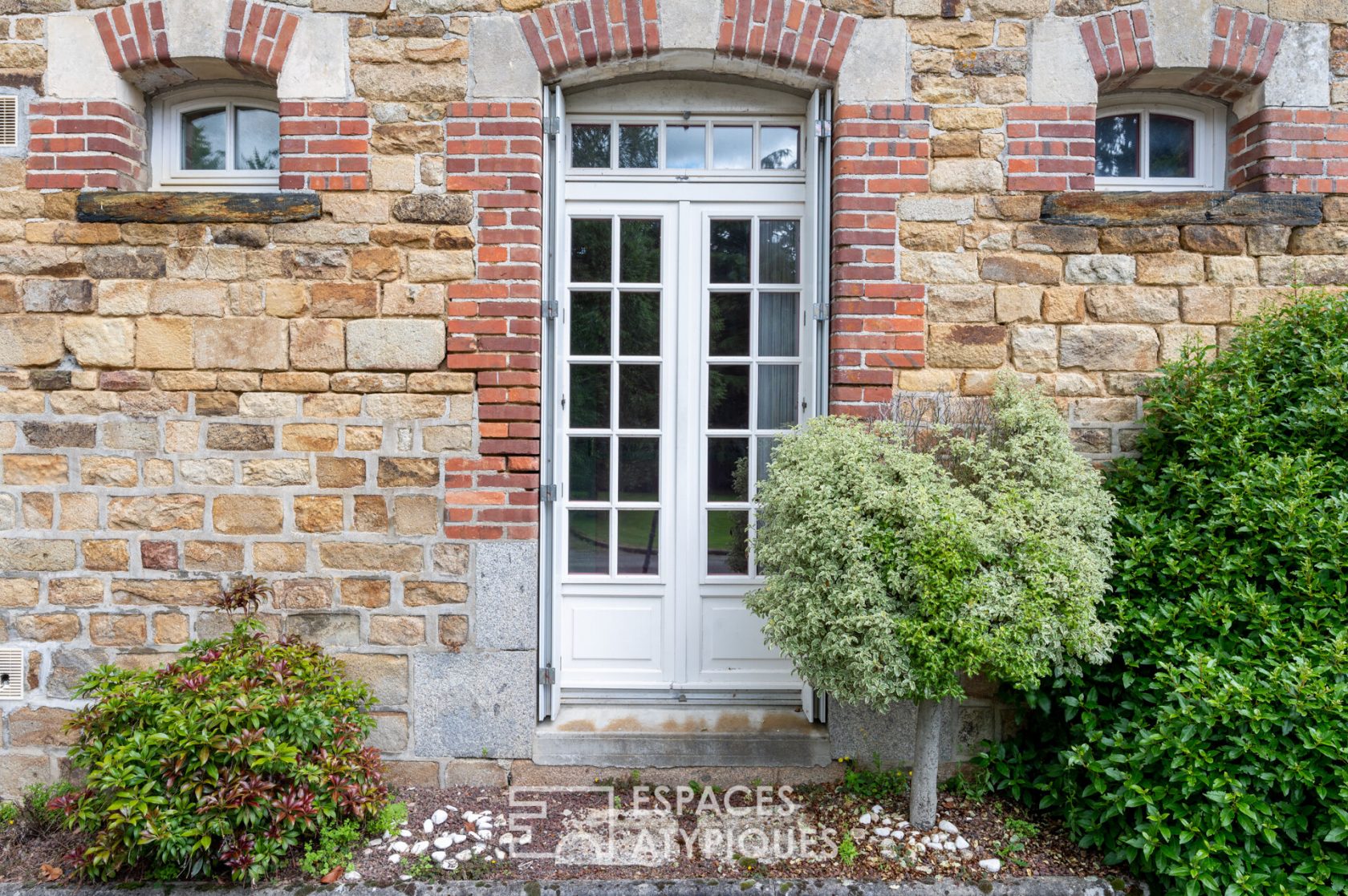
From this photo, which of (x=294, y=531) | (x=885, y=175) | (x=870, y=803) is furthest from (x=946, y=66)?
(x=294, y=531)

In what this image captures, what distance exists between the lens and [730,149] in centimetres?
414

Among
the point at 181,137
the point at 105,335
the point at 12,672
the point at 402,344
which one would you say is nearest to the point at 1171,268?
the point at 402,344

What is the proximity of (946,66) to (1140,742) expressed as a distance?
308cm

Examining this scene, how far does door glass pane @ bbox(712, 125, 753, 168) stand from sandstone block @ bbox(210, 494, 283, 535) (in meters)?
2.79

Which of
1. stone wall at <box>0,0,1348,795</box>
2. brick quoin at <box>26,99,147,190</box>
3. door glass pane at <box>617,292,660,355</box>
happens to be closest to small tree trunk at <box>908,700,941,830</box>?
stone wall at <box>0,0,1348,795</box>

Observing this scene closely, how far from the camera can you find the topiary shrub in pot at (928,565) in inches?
118

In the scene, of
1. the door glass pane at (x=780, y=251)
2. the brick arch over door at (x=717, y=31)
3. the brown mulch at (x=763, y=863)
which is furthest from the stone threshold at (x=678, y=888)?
the brick arch over door at (x=717, y=31)

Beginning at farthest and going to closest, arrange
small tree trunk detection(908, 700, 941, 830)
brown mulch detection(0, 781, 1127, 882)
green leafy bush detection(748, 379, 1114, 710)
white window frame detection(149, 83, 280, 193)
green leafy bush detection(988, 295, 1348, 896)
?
white window frame detection(149, 83, 280, 193) < small tree trunk detection(908, 700, 941, 830) < brown mulch detection(0, 781, 1127, 882) < green leafy bush detection(748, 379, 1114, 710) < green leafy bush detection(988, 295, 1348, 896)

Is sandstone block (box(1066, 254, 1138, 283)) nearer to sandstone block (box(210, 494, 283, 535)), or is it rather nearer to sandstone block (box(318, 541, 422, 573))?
sandstone block (box(318, 541, 422, 573))

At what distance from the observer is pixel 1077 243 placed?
3.84 meters

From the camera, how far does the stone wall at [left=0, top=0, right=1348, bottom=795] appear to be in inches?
149

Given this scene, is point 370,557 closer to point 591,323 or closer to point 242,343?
point 242,343

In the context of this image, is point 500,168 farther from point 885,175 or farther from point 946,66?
point 946,66

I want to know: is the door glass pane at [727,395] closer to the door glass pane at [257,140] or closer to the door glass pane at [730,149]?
the door glass pane at [730,149]
